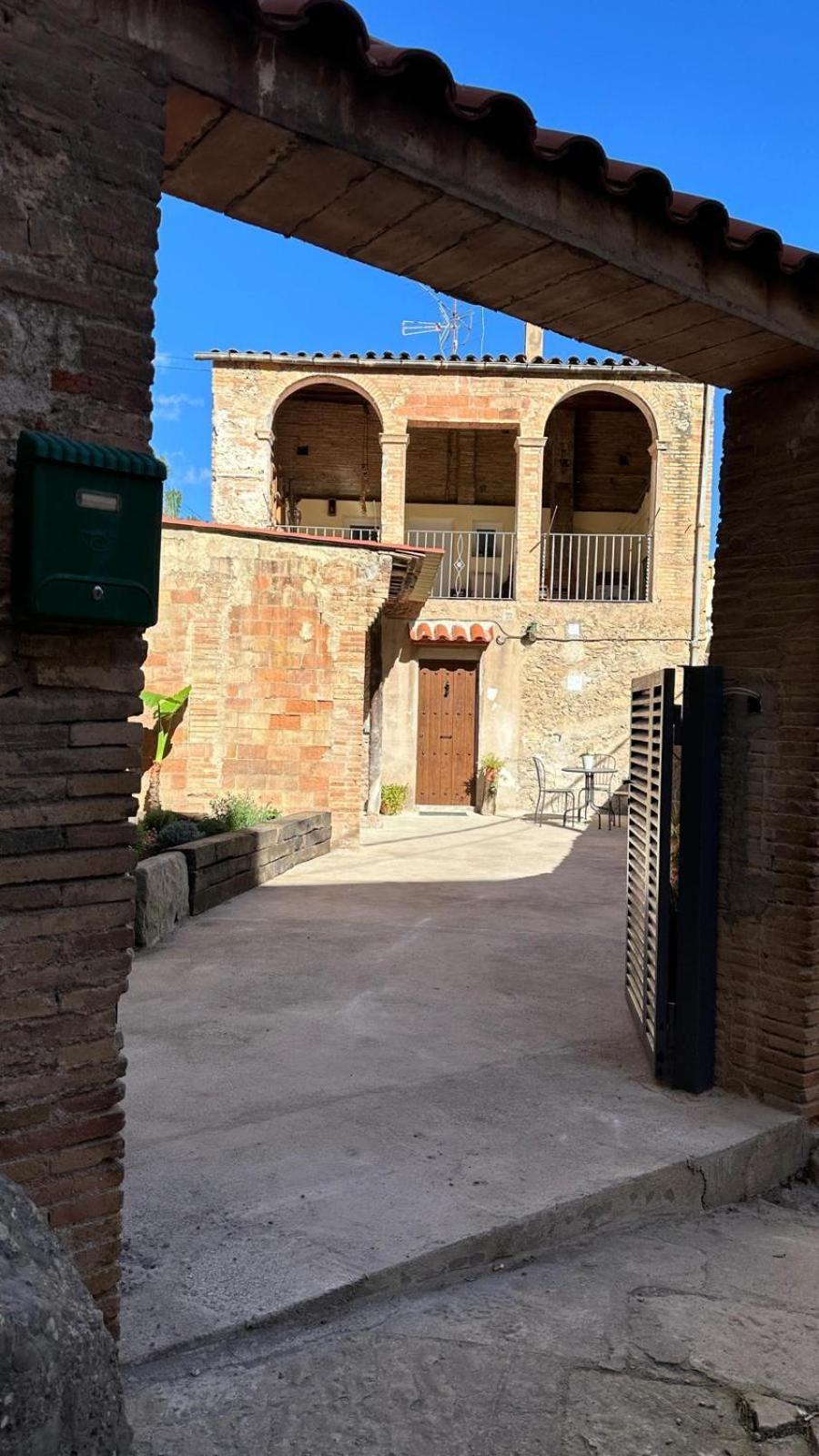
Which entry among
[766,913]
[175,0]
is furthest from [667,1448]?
[175,0]

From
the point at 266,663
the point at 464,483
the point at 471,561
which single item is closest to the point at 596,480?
the point at 464,483

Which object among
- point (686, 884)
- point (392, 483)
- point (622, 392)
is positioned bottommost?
point (686, 884)

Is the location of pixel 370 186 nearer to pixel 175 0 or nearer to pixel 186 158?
pixel 186 158

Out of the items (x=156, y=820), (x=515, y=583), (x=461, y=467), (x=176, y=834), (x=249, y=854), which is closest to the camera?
(x=176, y=834)

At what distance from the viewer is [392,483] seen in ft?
58.2

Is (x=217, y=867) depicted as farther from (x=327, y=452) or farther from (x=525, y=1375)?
(x=327, y=452)

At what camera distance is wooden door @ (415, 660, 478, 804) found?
17.5m

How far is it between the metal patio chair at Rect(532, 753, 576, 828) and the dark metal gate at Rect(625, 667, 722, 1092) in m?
11.3

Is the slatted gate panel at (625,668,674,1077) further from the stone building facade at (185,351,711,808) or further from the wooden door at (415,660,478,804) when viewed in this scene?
the wooden door at (415,660,478,804)

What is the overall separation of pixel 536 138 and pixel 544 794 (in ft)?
48.1

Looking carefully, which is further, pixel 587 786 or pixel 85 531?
pixel 587 786

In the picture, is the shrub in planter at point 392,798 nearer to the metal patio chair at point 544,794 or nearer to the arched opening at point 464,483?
the metal patio chair at point 544,794

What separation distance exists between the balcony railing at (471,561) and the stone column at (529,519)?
4.96 feet

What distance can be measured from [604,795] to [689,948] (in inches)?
487
